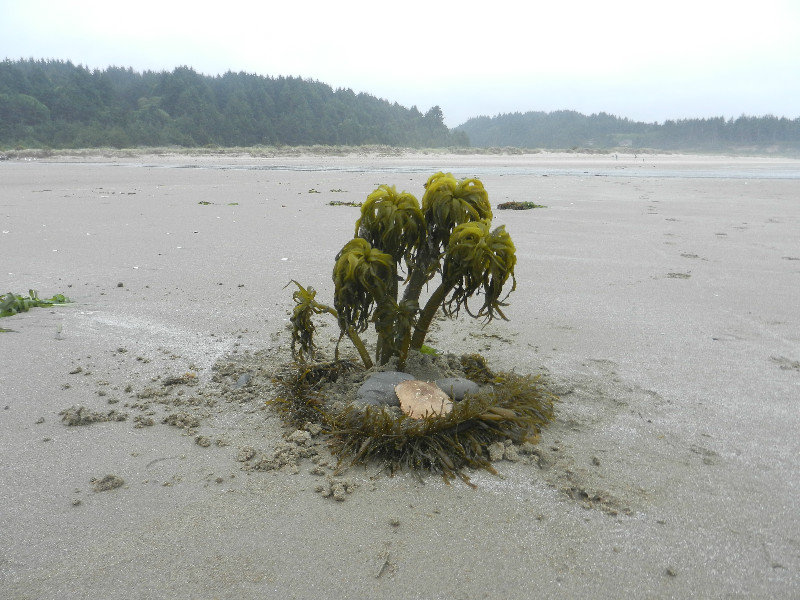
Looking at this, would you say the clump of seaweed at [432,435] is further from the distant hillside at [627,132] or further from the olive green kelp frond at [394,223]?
the distant hillside at [627,132]

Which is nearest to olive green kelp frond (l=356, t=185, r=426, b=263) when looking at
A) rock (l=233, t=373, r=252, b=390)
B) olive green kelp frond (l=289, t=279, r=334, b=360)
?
olive green kelp frond (l=289, t=279, r=334, b=360)

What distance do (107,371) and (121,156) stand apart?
4204cm

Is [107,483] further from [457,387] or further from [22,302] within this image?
[22,302]

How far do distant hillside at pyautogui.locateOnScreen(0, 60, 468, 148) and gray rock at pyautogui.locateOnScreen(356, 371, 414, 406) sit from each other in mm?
59953

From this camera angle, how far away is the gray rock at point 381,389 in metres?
Answer: 2.24

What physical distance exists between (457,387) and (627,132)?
143m

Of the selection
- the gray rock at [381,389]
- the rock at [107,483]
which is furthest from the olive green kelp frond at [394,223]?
the rock at [107,483]

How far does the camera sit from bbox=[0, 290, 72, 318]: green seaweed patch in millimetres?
3578

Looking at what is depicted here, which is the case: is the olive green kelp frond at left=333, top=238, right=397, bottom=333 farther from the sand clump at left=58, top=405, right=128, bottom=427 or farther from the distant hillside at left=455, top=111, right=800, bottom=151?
the distant hillside at left=455, top=111, right=800, bottom=151

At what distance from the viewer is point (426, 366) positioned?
261 centimetres

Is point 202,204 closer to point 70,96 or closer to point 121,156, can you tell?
point 121,156

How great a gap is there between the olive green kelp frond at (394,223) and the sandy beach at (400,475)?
2.95ft

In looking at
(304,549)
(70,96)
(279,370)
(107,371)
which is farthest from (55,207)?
(70,96)

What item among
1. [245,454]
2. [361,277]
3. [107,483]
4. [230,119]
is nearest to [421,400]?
[361,277]
